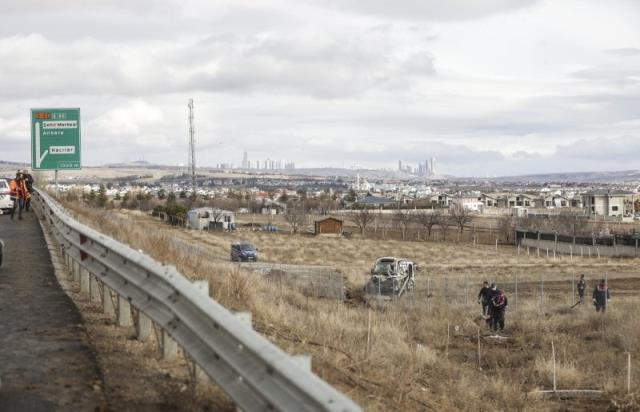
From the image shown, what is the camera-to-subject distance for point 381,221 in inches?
4513

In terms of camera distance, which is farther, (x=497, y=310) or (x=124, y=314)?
(x=497, y=310)

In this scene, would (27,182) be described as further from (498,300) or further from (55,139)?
(498,300)

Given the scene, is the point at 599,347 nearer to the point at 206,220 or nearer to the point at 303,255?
the point at 303,255

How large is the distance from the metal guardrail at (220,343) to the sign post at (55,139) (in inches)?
764

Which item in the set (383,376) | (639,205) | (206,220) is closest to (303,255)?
(206,220)

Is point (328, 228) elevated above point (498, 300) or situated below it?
below

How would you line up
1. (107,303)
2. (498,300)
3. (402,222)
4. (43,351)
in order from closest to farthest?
(43,351) → (107,303) → (498,300) → (402,222)

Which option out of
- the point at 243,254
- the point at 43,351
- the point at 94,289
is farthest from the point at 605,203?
the point at 43,351

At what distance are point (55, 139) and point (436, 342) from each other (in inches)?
553

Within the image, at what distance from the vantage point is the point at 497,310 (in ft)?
75.0

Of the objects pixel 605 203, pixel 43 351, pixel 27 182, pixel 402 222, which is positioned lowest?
pixel 402 222

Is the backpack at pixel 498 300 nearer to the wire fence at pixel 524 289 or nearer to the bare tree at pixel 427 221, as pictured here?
the wire fence at pixel 524 289

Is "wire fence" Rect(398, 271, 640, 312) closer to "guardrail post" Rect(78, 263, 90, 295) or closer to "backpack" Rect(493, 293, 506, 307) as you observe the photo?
"backpack" Rect(493, 293, 506, 307)

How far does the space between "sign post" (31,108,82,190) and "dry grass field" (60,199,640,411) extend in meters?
2.61
